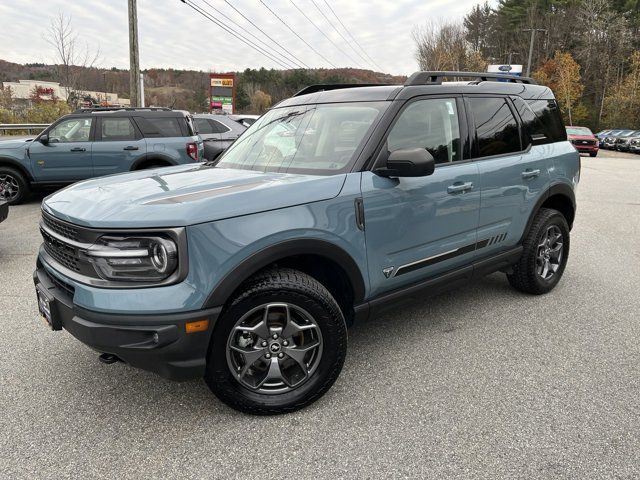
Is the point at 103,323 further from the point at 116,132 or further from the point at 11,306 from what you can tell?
the point at 116,132

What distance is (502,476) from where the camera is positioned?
216cm

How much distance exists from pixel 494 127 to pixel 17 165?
871 cm

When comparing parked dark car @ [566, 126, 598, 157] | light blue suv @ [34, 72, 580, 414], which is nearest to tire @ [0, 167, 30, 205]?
light blue suv @ [34, 72, 580, 414]

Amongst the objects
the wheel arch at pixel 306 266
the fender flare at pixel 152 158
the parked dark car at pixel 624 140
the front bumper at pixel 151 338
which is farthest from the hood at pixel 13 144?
the parked dark car at pixel 624 140

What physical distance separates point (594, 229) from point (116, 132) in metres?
8.67

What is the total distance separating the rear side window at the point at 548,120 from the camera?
14.0 feet

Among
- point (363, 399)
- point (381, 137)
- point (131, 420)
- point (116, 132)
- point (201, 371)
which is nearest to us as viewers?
point (201, 371)

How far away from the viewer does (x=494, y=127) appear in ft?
12.5

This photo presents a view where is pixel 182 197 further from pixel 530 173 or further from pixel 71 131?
pixel 71 131

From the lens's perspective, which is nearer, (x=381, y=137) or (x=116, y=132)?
(x=381, y=137)

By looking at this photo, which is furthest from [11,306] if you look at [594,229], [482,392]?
[594,229]

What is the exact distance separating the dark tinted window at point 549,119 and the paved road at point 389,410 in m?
1.65

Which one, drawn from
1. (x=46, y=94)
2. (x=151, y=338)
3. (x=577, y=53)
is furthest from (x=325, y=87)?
(x=577, y=53)

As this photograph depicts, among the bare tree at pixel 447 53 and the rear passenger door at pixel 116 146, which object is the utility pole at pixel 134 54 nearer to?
the rear passenger door at pixel 116 146
